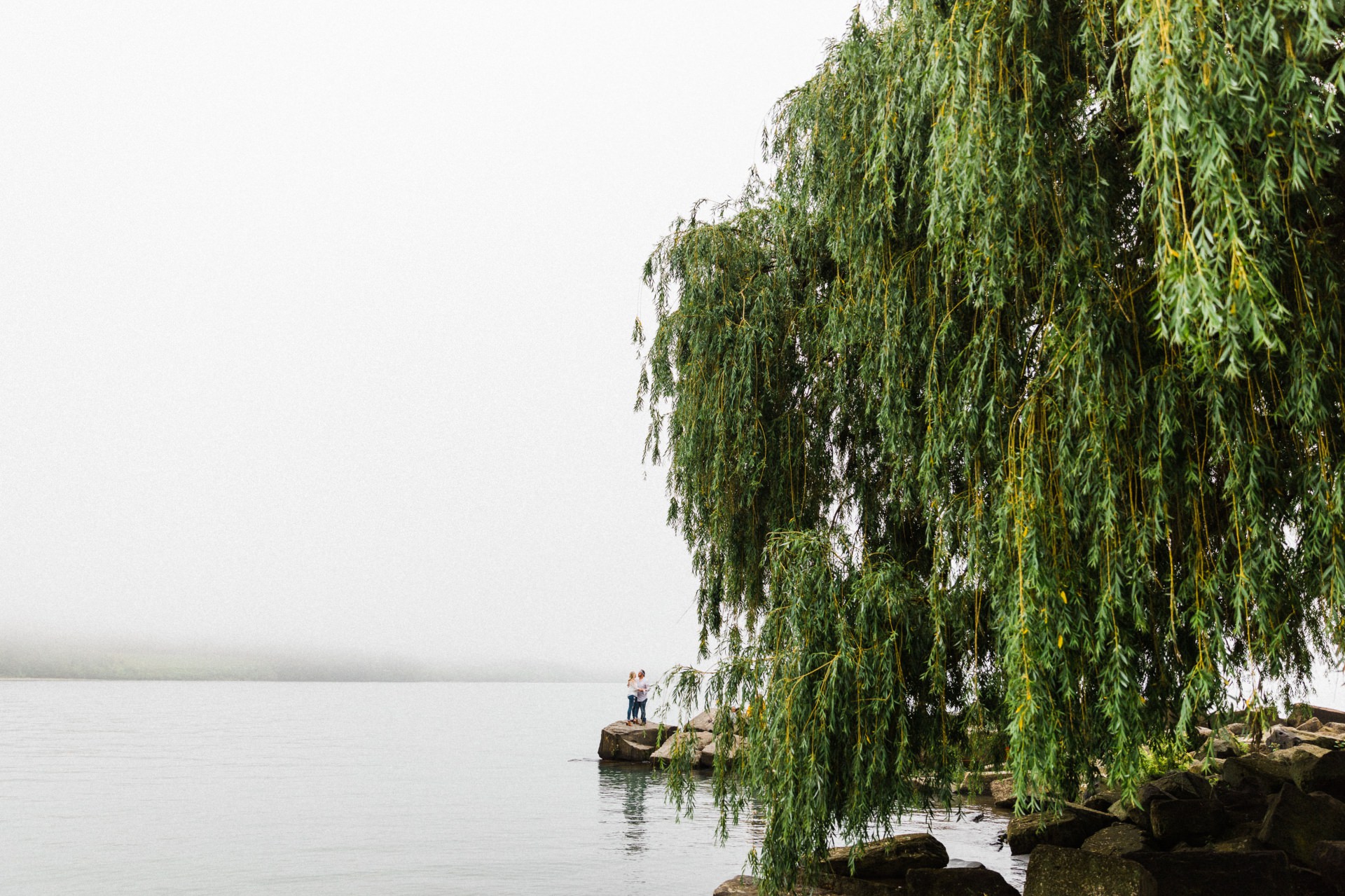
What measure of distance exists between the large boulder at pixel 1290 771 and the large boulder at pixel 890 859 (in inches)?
237

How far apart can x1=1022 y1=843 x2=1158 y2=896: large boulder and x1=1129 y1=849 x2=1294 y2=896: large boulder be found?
0.47 metres

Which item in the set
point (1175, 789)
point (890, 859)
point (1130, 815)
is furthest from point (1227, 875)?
point (890, 859)

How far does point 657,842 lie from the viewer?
18.6m

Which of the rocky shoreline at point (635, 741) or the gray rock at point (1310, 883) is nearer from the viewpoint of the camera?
the gray rock at point (1310, 883)

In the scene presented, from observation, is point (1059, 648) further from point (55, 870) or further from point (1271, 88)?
point (55, 870)

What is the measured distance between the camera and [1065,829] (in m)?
14.5

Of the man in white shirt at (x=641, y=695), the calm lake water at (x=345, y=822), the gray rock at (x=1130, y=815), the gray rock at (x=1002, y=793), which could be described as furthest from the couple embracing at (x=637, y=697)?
the gray rock at (x=1130, y=815)

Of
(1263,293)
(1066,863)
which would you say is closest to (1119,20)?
(1263,293)

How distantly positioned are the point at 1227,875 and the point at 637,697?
27.3 meters

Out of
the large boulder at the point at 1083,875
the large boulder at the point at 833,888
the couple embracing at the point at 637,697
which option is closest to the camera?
the large boulder at the point at 1083,875

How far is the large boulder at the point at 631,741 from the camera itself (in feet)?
111

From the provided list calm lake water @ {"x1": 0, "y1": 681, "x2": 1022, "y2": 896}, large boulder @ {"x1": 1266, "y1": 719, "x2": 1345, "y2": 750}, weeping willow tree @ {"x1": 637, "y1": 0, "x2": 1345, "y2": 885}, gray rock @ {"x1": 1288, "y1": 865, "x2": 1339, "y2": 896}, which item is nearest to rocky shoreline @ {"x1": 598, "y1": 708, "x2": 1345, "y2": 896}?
gray rock @ {"x1": 1288, "y1": 865, "x2": 1339, "y2": 896}

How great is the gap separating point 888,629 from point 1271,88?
632 centimetres

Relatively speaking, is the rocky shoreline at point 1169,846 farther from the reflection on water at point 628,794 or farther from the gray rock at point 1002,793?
the reflection on water at point 628,794
